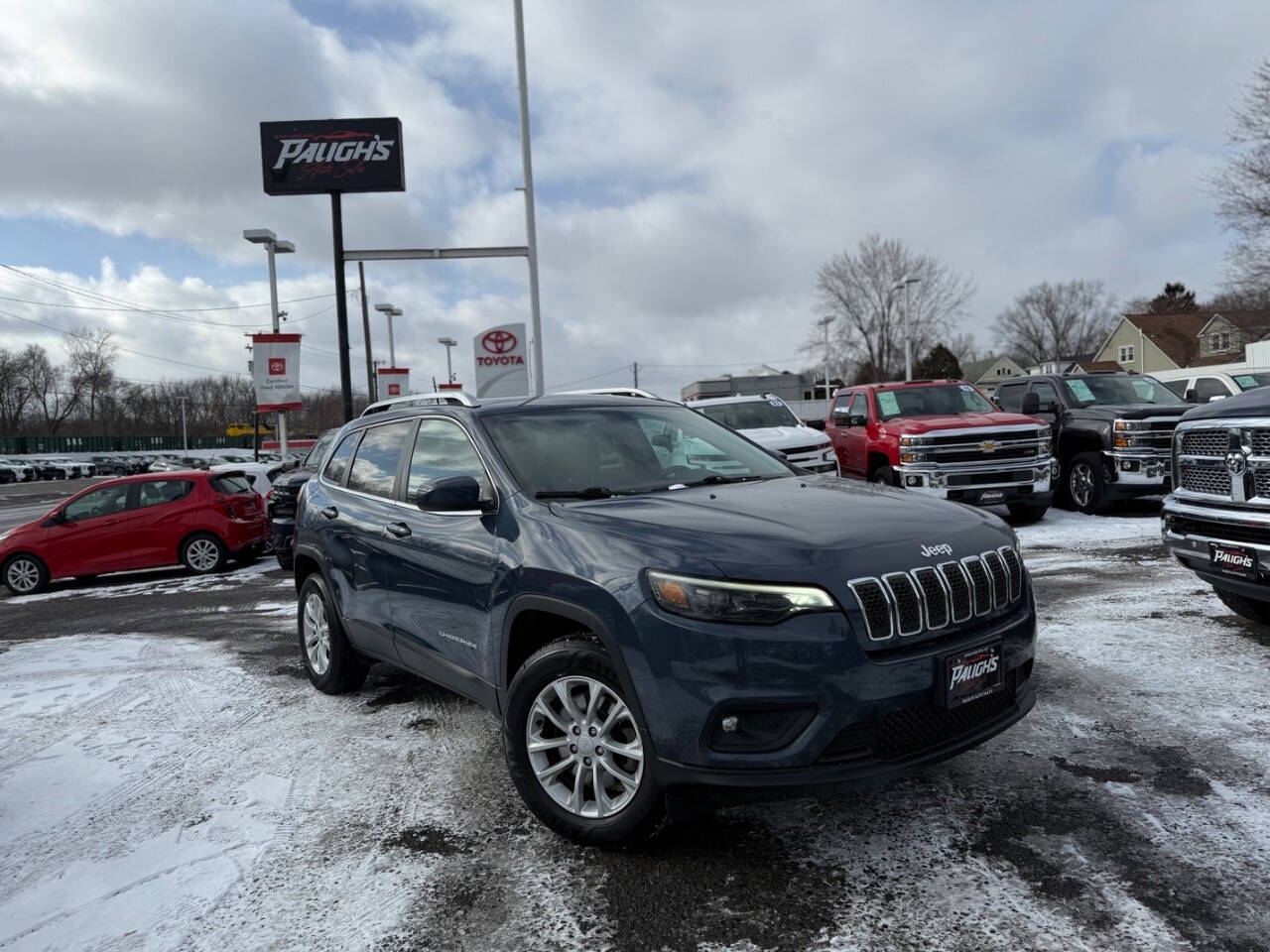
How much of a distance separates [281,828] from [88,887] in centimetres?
68

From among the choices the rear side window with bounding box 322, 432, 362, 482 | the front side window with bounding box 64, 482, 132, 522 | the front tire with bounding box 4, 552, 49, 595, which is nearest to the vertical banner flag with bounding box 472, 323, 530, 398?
the front side window with bounding box 64, 482, 132, 522

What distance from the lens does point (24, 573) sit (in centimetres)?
1296

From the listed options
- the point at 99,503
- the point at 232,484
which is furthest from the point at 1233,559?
the point at 99,503

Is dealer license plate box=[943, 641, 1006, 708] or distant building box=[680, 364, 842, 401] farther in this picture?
distant building box=[680, 364, 842, 401]

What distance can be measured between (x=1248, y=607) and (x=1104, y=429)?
21.1ft

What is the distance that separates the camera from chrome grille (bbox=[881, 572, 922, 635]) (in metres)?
2.98

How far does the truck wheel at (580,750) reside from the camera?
3.12m

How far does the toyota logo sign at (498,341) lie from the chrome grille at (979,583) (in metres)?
16.2

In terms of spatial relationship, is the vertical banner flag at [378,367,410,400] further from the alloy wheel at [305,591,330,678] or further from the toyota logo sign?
the alloy wheel at [305,591,330,678]

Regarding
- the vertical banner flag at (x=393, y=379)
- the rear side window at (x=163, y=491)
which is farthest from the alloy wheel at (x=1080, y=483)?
the vertical banner flag at (x=393, y=379)

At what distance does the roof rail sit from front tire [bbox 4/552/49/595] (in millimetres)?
10093

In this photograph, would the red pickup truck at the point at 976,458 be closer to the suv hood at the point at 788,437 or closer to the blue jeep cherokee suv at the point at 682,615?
the suv hood at the point at 788,437

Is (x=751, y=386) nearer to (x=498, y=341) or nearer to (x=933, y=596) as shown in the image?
(x=498, y=341)

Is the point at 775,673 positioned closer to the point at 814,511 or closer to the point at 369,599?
the point at 814,511
